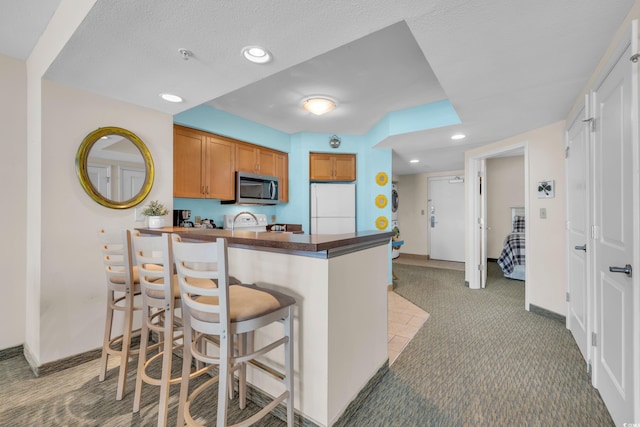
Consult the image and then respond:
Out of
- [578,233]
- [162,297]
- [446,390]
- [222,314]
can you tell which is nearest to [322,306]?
[222,314]

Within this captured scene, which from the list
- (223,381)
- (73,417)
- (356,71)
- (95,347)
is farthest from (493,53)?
(95,347)

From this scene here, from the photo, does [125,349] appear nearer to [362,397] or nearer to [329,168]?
[362,397]

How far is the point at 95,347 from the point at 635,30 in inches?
156

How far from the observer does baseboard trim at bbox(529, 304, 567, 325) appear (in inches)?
111

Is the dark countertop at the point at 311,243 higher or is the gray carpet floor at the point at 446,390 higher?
the dark countertop at the point at 311,243

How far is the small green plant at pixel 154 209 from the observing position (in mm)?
2416

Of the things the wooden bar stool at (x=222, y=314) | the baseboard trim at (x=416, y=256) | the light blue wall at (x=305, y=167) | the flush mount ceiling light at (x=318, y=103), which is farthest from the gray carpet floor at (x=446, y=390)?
the baseboard trim at (x=416, y=256)

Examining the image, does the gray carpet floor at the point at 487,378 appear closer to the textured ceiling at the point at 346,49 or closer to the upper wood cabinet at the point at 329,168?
the textured ceiling at the point at 346,49

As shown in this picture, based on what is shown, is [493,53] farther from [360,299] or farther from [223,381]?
[223,381]

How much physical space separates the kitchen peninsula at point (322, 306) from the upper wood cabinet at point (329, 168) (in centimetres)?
264

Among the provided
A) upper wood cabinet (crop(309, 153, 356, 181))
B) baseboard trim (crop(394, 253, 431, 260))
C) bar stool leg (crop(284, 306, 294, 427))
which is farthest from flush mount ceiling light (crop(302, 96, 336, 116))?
baseboard trim (crop(394, 253, 431, 260))

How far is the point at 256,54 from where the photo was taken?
1.64m

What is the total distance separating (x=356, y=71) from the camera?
94.5 inches

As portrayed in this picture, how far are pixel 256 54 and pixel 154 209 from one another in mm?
1668
